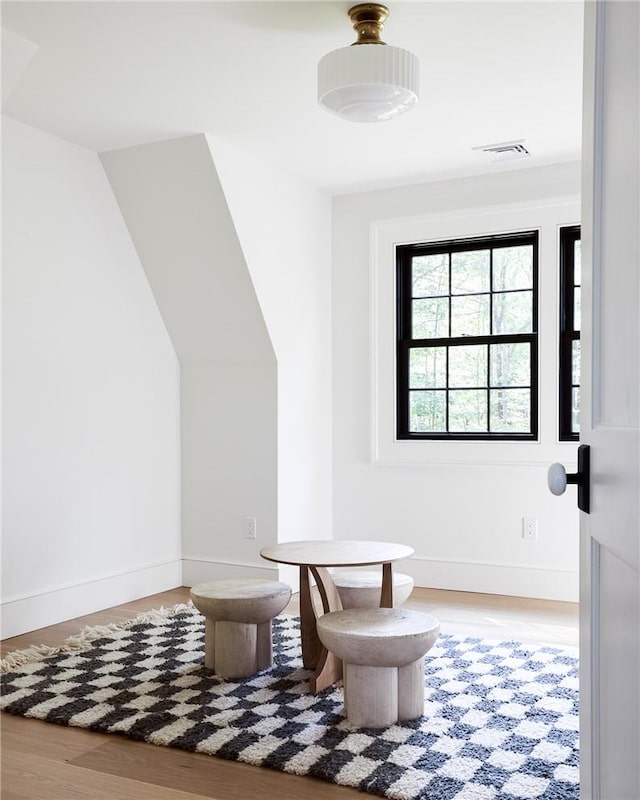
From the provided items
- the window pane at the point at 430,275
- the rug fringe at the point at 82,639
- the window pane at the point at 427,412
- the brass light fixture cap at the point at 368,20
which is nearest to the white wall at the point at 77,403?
the rug fringe at the point at 82,639

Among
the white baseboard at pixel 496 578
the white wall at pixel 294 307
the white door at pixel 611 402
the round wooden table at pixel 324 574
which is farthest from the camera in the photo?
the white baseboard at pixel 496 578

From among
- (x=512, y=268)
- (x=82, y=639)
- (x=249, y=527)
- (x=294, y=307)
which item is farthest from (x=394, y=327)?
(x=82, y=639)

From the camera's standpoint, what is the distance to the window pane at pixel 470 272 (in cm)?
495

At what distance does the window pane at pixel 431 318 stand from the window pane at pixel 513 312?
321 mm

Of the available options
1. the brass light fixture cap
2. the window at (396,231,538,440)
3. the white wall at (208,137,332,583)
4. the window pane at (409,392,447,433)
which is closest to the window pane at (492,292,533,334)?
the window at (396,231,538,440)

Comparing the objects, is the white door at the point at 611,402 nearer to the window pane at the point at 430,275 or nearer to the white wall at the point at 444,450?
the white wall at the point at 444,450

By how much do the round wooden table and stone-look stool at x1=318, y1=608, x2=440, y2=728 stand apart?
11.5 inches

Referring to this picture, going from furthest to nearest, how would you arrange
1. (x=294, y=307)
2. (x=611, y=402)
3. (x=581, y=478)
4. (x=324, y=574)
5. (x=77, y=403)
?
(x=294, y=307) → (x=77, y=403) → (x=324, y=574) → (x=581, y=478) → (x=611, y=402)

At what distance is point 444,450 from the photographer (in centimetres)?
498

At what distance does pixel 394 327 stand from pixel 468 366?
0.53 m

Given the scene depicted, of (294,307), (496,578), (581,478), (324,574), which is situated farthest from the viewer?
(294,307)

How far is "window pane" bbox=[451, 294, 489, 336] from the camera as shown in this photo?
4.95m

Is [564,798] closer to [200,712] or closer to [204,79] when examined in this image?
[200,712]

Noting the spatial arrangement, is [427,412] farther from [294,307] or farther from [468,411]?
[294,307]
